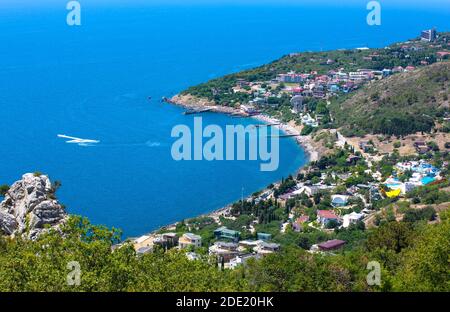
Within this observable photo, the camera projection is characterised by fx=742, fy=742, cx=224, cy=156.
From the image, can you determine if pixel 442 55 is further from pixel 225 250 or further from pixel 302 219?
pixel 225 250

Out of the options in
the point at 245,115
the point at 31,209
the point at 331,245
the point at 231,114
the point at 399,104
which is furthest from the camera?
the point at 231,114

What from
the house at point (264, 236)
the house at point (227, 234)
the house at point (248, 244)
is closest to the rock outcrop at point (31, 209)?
the house at point (248, 244)

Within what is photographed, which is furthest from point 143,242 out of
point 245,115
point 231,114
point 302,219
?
point 231,114

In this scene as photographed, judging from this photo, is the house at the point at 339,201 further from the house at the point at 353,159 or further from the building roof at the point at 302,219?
the house at the point at 353,159

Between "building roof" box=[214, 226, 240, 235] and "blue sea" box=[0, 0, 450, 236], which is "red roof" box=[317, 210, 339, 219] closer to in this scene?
"building roof" box=[214, 226, 240, 235]

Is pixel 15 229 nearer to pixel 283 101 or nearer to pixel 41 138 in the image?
pixel 41 138
